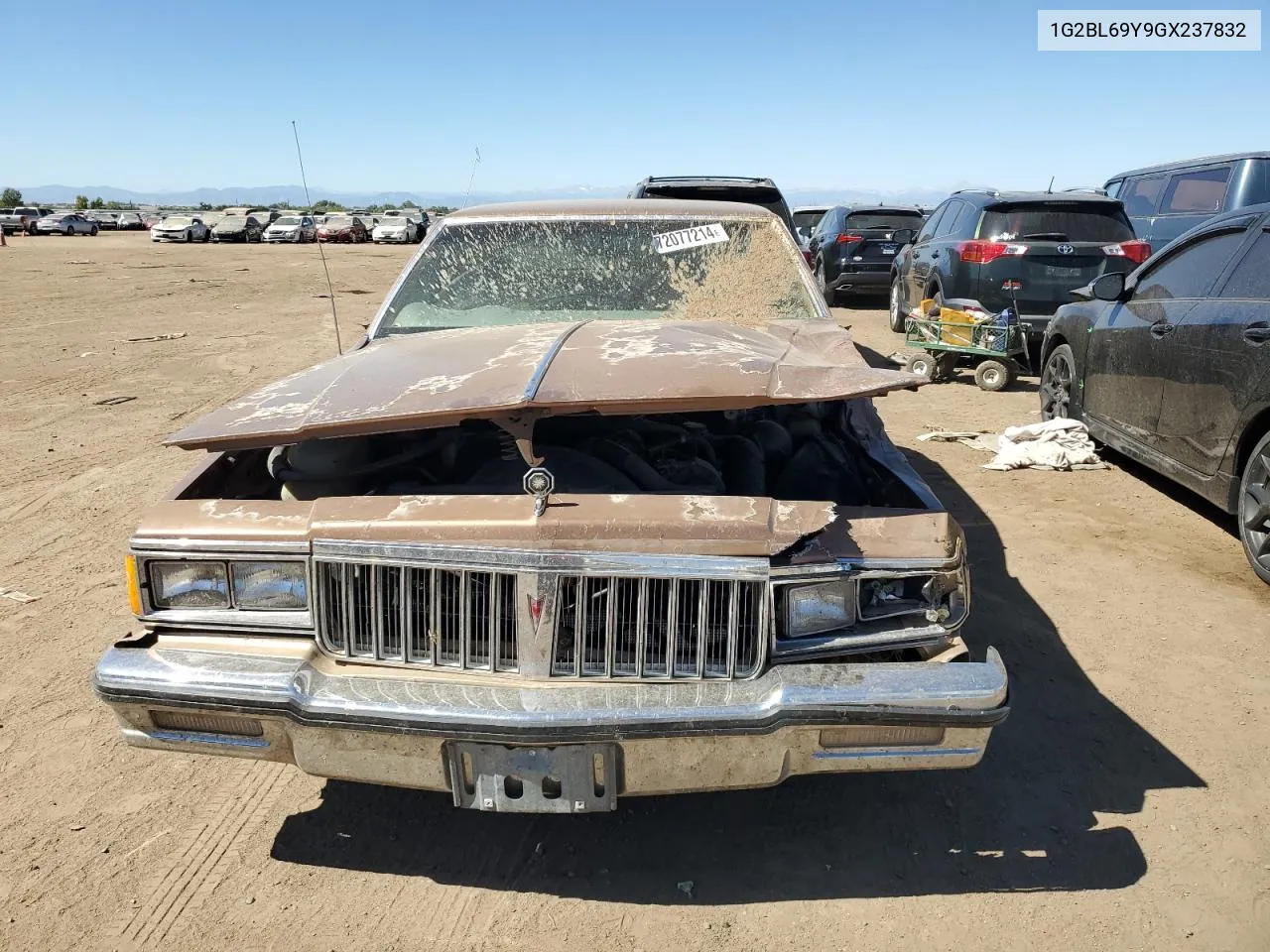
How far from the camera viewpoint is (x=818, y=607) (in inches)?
95.8

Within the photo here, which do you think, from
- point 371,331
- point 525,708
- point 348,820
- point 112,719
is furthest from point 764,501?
point 112,719

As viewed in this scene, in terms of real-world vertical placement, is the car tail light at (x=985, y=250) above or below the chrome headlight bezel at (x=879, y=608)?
above

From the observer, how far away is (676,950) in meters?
2.38

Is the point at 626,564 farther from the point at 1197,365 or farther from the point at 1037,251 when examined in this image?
the point at 1037,251

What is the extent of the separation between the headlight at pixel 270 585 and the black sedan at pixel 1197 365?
4391mm

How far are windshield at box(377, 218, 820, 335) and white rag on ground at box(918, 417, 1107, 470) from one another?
2.97 meters

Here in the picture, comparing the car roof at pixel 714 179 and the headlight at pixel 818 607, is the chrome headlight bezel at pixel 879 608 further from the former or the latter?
the car roof at pixel 714 179

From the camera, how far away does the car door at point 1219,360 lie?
14.9 feet

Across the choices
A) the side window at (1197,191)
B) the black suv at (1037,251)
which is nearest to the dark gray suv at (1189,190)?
the side window at (1197,191)

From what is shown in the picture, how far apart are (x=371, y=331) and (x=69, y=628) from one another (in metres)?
1.88

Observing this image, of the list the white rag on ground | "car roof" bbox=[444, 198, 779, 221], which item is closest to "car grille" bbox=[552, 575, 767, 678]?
"car roof" bbox=[444, 198, 779, 221]

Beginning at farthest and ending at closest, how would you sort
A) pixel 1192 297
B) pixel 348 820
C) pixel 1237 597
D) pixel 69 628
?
pixel 1192 297
pixel 1237 597
pixel 69 628
pixel 348 820

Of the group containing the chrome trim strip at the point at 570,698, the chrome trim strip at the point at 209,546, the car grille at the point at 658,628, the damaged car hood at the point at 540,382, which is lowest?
the chrome trim strip at the point at 570,698

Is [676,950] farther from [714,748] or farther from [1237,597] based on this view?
[1237,597]
